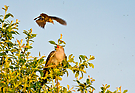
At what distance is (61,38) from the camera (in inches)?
180

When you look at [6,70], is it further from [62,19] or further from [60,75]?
[62,19]

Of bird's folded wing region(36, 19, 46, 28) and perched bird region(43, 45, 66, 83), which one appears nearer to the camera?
perched bird region(43, 45, 66, 83)

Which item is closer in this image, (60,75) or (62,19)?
(60,75)

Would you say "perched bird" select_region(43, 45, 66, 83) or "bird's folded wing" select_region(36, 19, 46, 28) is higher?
"bird's folded wing" select_region(36, 19, 46, 28)

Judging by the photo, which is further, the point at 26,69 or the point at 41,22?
the point at 41,22

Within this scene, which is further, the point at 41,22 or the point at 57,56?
the point at 41,22

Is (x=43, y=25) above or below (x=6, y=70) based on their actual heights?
above

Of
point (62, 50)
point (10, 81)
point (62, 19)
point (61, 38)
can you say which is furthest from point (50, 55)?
point (10, 81)

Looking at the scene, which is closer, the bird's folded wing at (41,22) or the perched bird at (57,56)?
the perched bird at (57,56)

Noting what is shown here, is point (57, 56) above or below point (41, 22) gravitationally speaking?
below

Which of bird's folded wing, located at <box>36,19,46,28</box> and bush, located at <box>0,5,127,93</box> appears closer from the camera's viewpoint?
bush, located at <box>0,5,127,93</box>

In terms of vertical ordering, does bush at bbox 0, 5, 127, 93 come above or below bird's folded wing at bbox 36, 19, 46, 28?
below

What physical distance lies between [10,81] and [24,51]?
0.78m

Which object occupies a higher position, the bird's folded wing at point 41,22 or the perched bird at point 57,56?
the bird's folded wing at point 41,22
